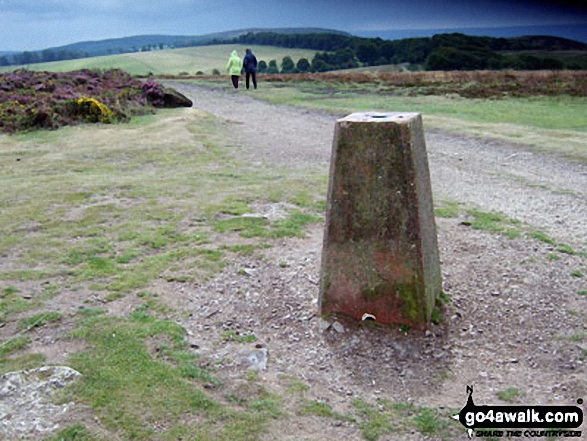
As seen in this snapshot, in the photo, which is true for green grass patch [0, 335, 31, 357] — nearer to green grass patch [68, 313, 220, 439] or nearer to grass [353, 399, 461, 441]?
green grass patch [68, 313, 220, 439]

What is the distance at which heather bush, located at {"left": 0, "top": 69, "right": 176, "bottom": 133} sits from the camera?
19719 mm

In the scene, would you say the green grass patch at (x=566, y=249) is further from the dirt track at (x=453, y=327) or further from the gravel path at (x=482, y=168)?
the gravel path at (x=482, y=168)

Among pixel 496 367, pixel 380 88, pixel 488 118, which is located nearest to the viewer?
pixel 496 367

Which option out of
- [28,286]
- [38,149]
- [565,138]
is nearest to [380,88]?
[565,138]

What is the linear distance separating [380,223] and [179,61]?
81.9 metres

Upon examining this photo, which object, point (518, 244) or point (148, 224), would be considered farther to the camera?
point (148, 224)

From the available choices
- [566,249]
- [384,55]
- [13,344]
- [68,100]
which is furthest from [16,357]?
[384,55]

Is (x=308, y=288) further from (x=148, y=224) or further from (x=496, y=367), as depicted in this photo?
(x=148, y=224)

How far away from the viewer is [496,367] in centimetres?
Answer: 518

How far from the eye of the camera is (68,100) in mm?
21453

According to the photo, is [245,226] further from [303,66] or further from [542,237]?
[303,66]

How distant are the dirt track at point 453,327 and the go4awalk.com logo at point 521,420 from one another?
17cm

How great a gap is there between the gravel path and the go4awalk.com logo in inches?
169

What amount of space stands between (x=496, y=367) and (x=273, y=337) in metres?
2.11
